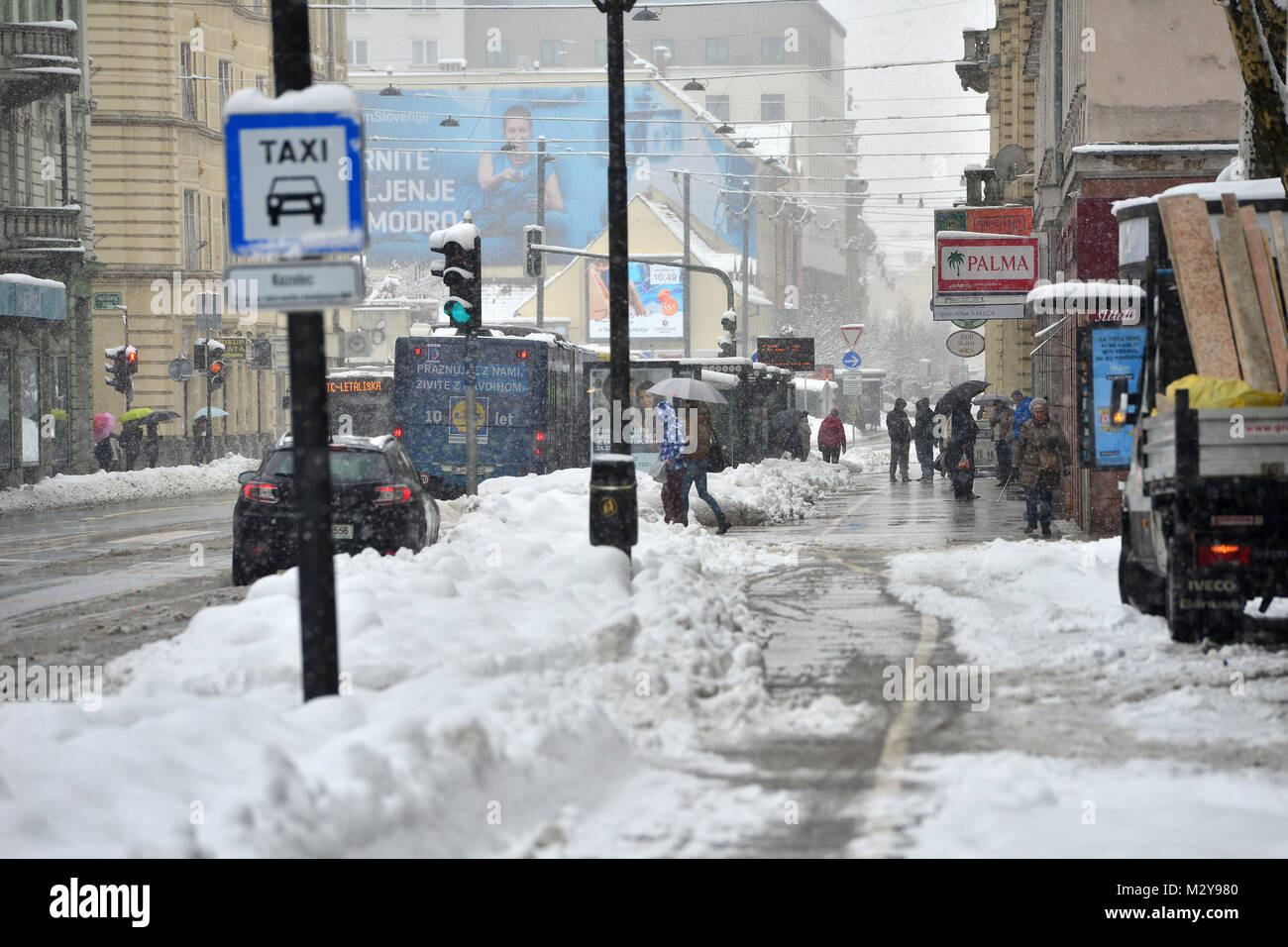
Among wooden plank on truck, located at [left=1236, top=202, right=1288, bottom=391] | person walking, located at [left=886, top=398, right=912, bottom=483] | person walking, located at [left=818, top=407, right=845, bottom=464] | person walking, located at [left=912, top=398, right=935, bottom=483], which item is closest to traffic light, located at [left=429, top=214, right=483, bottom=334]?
wooden plank on truck, located at [left=1236, top=202, right=1288, bottom=391]

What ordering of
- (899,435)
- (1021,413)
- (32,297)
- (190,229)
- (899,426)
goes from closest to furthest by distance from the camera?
(1021,413), (899,426), (32,297), (899,435), (190,229)

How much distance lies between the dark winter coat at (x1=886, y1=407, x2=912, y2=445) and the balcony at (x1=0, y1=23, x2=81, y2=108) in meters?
19.9

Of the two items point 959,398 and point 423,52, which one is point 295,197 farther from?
point 423,52

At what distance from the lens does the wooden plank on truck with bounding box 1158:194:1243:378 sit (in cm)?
1134

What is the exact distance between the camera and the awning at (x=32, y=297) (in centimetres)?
3853

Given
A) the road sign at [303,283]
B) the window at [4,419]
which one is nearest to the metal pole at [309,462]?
the road sign at [303,283]

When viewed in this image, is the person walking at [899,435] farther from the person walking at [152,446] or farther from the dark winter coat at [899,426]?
the person walking at [152,446]

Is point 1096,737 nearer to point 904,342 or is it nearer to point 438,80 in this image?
point 438,80

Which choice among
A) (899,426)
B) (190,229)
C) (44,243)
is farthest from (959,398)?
(190,229)

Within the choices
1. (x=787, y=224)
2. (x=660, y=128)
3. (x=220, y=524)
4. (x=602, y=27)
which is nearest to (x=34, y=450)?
(x=220, y=524)

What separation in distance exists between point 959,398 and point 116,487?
18644mm

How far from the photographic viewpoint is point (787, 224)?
111562mm

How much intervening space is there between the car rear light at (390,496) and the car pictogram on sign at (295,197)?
8.97 meters

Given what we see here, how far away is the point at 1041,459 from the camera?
862 inches
